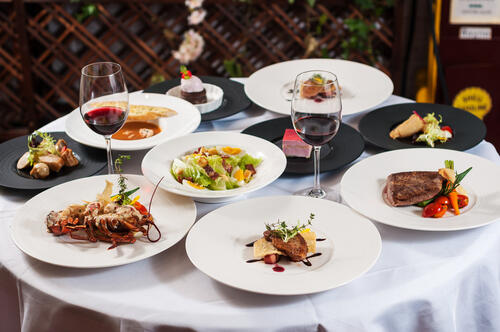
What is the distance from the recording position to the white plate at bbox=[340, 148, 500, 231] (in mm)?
1449

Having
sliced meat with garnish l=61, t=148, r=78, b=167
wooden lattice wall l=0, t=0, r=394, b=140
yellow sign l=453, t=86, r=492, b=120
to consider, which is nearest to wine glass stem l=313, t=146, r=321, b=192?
sliced meat with garnish l=61, t=148, r=78, b=167

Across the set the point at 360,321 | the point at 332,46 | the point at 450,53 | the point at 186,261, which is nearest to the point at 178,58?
the point at 332,46

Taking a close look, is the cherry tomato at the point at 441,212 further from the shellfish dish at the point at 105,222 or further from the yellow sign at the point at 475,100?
the yellow sign at the point at 475,100

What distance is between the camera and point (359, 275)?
4.00ft

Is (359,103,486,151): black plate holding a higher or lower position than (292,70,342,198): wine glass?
lower

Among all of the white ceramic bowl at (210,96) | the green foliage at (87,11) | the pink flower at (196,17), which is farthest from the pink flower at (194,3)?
the white ceramic bowl at (210,96)

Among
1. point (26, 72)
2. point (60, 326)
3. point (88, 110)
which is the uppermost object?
point (88, 110)

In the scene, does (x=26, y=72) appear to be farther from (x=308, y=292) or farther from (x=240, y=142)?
(x=308, y=292)

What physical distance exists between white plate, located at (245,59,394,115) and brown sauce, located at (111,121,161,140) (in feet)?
1.42

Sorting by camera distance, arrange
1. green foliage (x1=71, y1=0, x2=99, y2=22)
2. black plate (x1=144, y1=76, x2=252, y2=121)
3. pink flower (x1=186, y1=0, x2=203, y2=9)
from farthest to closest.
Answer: green foliage (x1=71, y1=0, x2=99, y2=22)
pink flower (x1=186, y1=0, x2=203, y2=9)
black plate (x1=144, y1=76, x2=252, y2=121)

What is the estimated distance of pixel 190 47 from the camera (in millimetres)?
4207

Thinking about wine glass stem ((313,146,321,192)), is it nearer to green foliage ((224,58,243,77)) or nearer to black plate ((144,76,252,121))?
black plate ((144,76,252,121))

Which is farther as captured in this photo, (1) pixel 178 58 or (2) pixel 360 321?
(1) pixel 178 58

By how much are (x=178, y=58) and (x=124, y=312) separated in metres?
3.20
